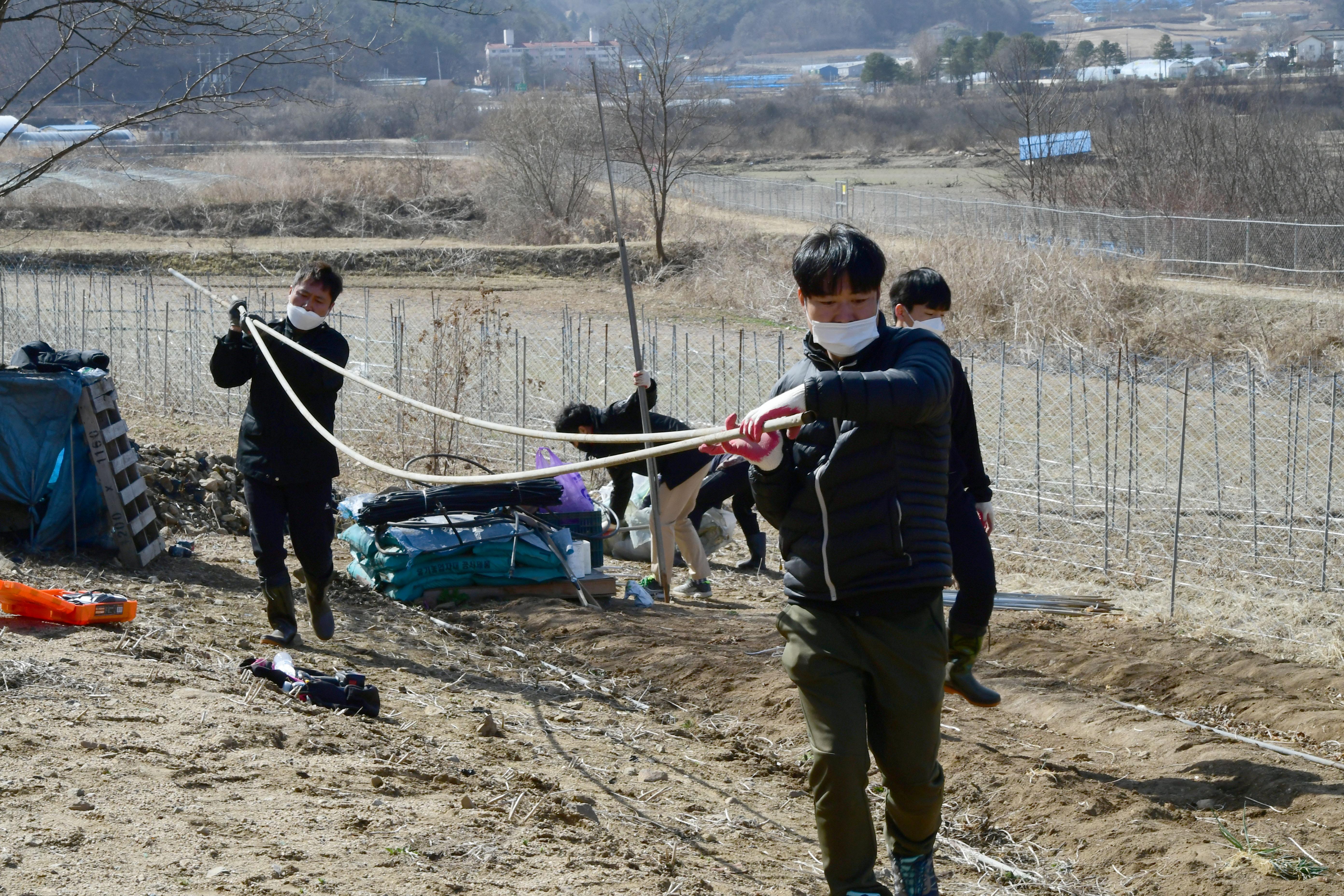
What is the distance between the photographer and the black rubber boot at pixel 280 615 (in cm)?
516

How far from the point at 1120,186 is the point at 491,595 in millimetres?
26280

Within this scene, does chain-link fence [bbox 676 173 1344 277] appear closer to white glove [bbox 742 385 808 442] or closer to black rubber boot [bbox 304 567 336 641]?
black rubber boot [bbox 304 567 336 641]

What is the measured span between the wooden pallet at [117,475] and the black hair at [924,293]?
4023 mm

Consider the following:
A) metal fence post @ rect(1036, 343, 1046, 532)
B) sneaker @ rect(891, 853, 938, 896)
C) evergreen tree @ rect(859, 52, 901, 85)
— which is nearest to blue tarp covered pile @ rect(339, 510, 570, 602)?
metal fence post @ rect(1036, 343, 1046, 532)

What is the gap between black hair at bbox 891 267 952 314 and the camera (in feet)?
14.2

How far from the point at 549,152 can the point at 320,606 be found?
93.3 feet

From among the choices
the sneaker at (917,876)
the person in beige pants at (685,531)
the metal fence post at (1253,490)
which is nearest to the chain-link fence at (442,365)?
the person in beige pants at (685,531)

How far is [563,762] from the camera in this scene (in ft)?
13.5

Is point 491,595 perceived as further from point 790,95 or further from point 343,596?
point 790,95

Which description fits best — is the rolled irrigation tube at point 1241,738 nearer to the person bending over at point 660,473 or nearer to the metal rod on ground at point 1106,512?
the person bending over at point 660,473

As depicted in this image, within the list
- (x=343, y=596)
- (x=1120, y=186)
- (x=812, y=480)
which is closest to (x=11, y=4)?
(x=343, y=596)

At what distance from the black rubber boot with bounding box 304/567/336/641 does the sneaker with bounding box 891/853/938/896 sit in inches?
123

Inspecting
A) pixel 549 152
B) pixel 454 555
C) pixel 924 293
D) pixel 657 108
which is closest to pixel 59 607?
pixel 454 555

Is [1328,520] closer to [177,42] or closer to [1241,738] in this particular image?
[1241,738]
